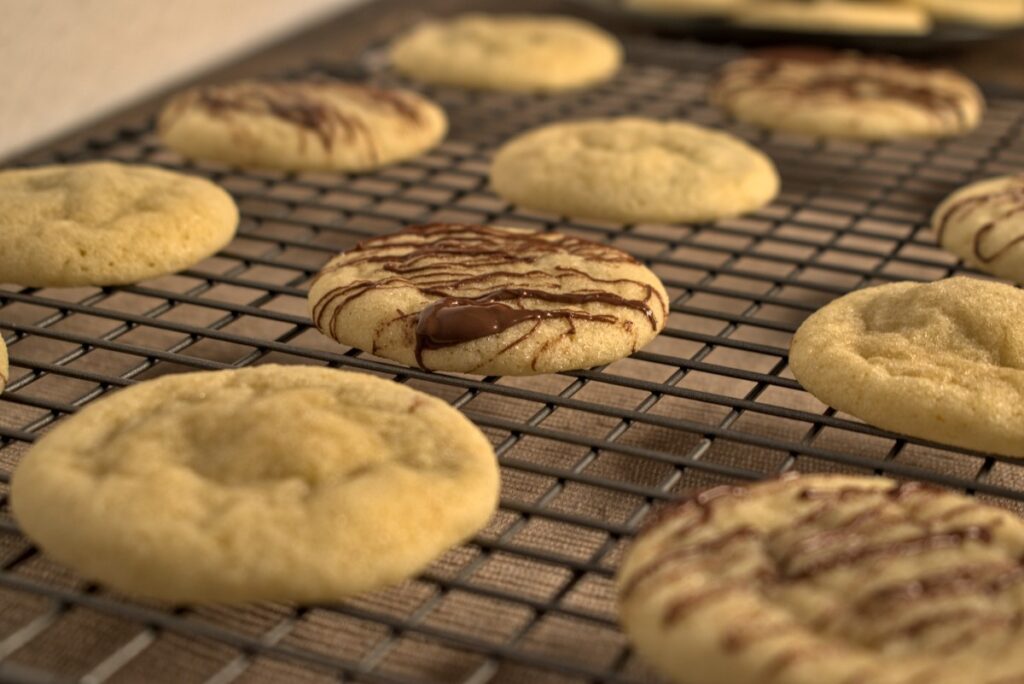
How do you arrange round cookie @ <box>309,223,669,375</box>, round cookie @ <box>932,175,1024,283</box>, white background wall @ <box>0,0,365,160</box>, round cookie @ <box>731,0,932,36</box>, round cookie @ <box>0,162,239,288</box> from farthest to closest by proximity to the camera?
round cookie @ <box>731,0,932,36</box> → white background wall @ <box>0,0,365,160</box> → round cookie @ <box>932,175,1024,283</box> → round cookie @ <box>0,162,239,288</box> → round cookie @ <box>309,223,669,375</box>

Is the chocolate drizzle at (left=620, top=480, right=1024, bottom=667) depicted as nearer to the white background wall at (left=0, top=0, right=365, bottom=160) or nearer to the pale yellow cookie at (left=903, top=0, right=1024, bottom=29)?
the white background wall at (left=0, top=0, right=365, bottom=160)

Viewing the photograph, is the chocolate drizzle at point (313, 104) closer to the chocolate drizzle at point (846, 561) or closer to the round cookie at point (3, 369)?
the round cookie at point (3, 369)

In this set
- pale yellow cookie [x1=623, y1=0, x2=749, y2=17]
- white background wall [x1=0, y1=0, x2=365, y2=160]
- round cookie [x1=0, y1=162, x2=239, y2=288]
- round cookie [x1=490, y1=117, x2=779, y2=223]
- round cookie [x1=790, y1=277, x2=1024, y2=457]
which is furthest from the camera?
pale yellow cookie [x1=623, y1=0, x2=749, y2=17]

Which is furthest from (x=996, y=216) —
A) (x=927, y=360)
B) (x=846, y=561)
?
(x=846, y=561)

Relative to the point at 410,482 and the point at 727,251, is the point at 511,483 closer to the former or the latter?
the point at 410,482

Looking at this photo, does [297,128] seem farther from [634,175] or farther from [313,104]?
[634,175]

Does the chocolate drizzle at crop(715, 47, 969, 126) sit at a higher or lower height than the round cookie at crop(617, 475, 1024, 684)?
higher

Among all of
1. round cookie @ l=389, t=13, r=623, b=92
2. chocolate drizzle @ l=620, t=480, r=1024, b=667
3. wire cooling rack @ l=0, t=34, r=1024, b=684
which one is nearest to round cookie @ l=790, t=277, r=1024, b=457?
wire cooling rack @ l=0, t=34, r=1024, b=684

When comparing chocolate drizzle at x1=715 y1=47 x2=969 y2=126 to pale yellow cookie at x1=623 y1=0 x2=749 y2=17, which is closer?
chocolate drizzle at x1=715 y1=47 x2=969 y2=126
